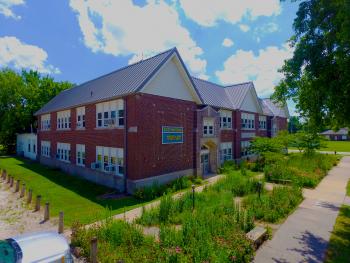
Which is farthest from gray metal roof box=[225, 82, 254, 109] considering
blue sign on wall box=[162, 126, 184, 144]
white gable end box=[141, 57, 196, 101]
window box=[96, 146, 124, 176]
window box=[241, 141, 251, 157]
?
window box=[96, 146, 124, 176]

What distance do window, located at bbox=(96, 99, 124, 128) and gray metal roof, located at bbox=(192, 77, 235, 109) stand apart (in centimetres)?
1020

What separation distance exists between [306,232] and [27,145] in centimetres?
4388

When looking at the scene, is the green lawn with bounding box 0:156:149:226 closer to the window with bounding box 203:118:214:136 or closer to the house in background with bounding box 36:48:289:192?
the house in background with bounding box 36:48:289:192

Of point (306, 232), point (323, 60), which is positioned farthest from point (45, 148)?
point (323, 60)

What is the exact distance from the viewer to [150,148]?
17.4m

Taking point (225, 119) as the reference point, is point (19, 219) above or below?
below

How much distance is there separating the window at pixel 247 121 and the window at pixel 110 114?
732 inches

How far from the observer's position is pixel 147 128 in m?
17.2

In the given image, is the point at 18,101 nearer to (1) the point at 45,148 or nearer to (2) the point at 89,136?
(1) the point at 45,148

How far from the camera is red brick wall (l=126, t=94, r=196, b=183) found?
16672mm

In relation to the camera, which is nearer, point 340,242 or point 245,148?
point 340,242

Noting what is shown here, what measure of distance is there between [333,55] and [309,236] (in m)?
7.26

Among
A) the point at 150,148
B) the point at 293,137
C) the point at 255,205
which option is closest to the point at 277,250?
the point at 255,205

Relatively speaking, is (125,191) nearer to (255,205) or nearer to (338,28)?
(255,205)
